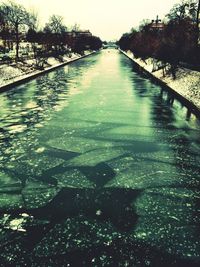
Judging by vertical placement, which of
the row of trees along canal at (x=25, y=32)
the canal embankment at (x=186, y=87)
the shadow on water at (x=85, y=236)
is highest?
the row of trees along canal at (x=25, y=32)

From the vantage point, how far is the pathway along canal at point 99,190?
14.5 feet

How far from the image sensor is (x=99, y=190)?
20.0 feet

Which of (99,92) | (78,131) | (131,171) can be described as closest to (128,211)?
(131,171)

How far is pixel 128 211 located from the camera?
539 centimetres

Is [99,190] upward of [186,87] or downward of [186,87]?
downward

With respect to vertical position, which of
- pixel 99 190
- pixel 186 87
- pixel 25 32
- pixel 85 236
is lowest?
pixel 85 236

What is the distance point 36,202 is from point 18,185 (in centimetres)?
85

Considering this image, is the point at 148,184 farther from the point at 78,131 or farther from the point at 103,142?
the point at 78,131

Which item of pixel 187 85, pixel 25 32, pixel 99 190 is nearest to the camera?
pixel 99 190

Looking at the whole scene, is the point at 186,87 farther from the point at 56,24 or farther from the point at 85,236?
the point at 56,24

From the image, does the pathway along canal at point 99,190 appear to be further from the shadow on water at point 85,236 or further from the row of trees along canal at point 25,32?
the row of trees along canal at point 25,32

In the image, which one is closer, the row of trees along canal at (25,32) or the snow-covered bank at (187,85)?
the snow-covered bank at (187,85)

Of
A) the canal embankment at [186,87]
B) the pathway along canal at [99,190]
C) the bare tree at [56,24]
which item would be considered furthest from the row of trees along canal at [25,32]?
the pathway along canal at [99,190]

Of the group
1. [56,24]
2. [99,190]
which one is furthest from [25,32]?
[99,190]
